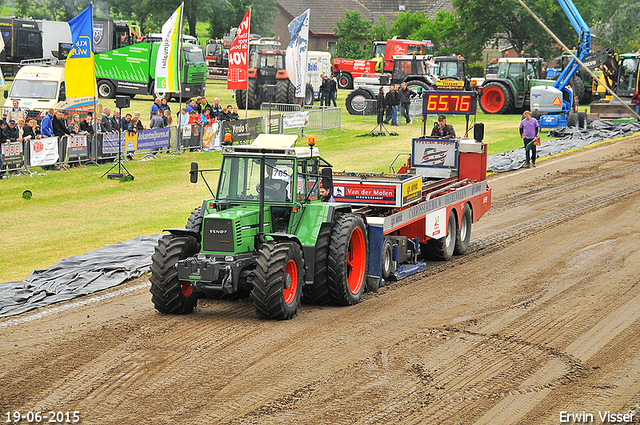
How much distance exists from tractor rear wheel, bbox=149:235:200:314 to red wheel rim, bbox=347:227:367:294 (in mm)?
2219

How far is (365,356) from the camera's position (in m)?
8.85

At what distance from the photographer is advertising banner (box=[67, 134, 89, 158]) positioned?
2183cm

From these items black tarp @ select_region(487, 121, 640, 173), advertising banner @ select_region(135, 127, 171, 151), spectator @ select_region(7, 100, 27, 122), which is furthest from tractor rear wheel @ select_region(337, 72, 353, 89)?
spectator @ select_region(7, 100, 27, 122)

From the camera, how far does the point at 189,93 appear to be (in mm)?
39406

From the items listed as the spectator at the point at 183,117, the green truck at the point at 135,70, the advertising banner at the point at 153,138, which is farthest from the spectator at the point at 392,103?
the advertising banner at the point at 153,138

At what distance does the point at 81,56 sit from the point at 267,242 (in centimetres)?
1289

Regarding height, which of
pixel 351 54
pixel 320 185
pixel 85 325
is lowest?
pixel 85 325

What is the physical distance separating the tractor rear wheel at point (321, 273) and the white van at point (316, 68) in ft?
104

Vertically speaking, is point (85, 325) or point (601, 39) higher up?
point (601, 39)

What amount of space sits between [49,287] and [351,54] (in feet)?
195

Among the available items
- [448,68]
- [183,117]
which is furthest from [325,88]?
[183,117]

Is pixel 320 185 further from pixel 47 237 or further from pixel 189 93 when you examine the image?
pixel 189 93

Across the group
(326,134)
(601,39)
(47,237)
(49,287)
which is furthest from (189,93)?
(601,39)

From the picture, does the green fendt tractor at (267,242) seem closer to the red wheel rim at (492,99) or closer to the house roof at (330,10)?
the red wheel rim at (492,99)
